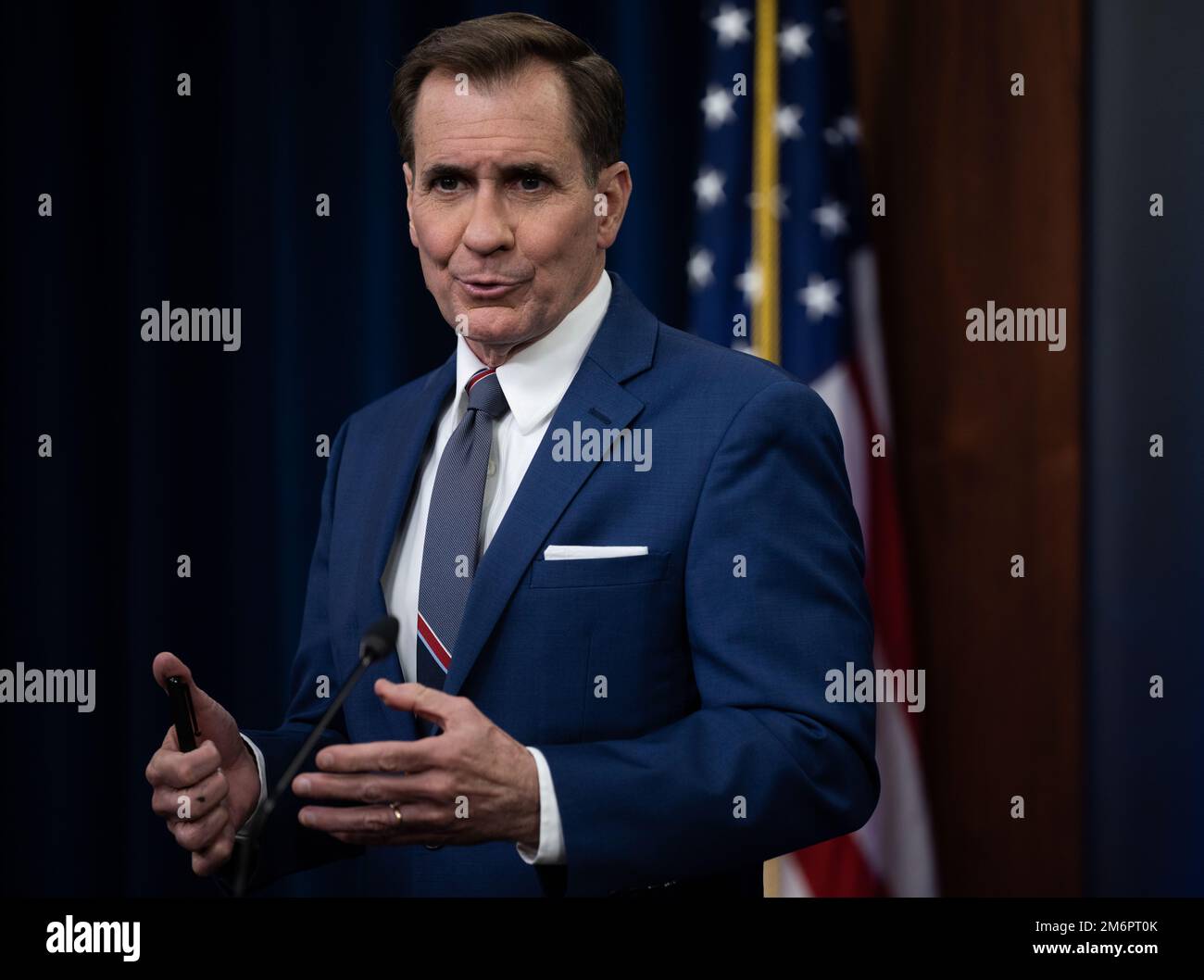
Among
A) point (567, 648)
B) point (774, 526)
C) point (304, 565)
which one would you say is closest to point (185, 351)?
point (304, 565)

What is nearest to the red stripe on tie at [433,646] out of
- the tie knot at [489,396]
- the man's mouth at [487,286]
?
the tie knot at [489,396]

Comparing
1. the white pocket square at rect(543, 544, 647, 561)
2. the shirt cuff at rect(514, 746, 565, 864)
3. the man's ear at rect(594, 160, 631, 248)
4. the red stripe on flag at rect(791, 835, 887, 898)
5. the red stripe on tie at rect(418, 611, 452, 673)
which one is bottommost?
the red stripe on flag at rect(791, 835, 887, 898)

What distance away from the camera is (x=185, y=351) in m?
2.13

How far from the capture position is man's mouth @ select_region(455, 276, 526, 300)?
154 centimetres

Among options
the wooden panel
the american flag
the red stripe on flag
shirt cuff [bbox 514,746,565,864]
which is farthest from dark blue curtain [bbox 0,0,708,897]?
shirt cuff [bbox 514,746,565,864]

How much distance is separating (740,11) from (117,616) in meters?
1.51

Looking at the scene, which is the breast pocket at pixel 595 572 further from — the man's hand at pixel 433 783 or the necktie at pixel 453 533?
the man's hand at pixel 433 783

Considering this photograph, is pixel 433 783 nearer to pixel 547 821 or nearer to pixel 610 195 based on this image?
pixel 547 821

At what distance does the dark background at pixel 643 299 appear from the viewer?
2080 millimetres

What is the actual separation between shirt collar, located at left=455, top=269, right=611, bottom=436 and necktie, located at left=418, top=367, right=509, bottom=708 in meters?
0.02

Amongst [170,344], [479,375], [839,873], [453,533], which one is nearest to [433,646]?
[453,533]

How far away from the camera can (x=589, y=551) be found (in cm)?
144

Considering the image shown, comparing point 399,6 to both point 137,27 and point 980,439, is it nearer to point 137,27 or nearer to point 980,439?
point 137,27

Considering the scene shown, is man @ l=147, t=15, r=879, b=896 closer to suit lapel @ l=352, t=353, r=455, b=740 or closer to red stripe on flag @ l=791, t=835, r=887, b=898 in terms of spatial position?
suit lapel @ l=352, t=353, r=455, b=740
